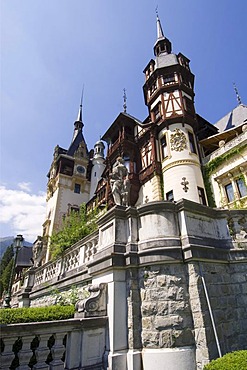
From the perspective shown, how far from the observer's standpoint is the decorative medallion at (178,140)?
19.3 m

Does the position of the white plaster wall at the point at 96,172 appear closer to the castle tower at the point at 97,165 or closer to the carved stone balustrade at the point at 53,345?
the castle tower at the point at 97,165

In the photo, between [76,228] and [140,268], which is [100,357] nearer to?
[140,268]

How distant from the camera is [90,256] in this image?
24.0 ft

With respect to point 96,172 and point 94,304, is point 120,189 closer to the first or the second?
point 94,304

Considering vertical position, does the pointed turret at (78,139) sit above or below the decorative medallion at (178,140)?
above

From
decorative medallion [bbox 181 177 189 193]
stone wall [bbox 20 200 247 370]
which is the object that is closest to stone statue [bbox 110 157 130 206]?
stone wall [bbox 20 200 247 370]

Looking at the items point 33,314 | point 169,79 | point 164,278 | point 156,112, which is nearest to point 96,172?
point 156,112

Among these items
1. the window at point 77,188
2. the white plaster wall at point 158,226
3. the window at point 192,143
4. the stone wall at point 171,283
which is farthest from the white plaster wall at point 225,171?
the window at point 77,188

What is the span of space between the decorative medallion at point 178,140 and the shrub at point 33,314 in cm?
1633

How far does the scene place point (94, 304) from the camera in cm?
520

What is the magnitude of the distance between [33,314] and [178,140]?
1750cm

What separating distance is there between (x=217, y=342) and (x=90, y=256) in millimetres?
4089

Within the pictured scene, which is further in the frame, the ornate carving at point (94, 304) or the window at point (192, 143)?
the window at point (192, 143)

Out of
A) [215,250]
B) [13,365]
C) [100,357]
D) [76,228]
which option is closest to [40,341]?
[13,365]
